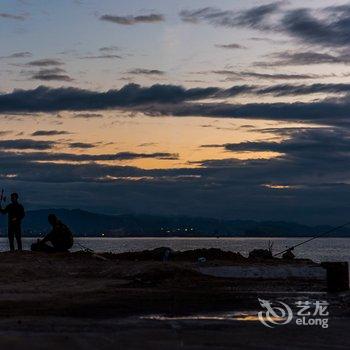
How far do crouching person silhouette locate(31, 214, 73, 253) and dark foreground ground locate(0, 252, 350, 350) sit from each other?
2428 millimetres

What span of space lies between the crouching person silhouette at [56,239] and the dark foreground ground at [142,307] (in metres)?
2.43

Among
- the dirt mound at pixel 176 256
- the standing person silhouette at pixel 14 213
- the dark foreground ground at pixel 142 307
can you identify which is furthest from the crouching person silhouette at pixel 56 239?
the dark foreground ground at pixel 142 307

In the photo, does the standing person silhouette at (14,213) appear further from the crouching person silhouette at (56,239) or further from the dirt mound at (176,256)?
the dirt mound at (176,256)

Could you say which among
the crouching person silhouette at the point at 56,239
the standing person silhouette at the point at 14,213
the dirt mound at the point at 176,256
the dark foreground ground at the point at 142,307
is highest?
the standing person silhouette at the point at 14,213

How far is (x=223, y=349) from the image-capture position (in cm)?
969

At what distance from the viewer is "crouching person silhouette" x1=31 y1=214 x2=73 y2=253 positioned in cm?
2711

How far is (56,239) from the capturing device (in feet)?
89.5

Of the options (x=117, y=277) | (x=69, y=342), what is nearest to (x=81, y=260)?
(x=117, y=277)

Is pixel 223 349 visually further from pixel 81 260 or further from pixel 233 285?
pixel 81 260

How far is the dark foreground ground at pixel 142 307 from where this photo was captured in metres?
10.3

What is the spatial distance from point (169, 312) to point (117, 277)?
835 centimetres

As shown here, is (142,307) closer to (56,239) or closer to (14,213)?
(56,239)

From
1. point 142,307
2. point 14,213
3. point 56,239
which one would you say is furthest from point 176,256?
point 142,307

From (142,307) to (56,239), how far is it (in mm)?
13349
